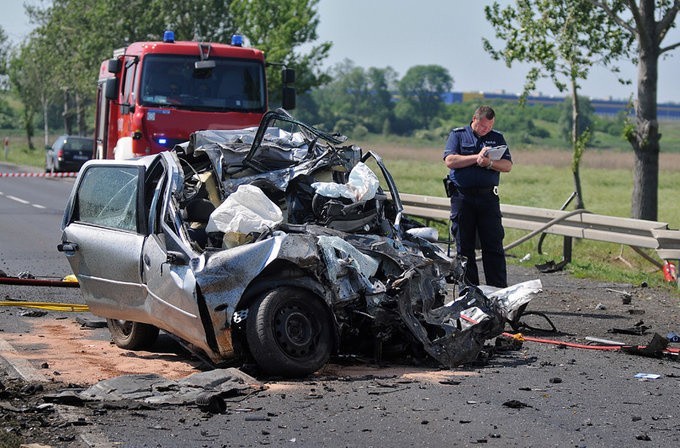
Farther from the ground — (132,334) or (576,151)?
(576,151)

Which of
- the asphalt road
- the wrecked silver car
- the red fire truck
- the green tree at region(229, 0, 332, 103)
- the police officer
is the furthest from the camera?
the green tree at region(229, 0, 332, 103)

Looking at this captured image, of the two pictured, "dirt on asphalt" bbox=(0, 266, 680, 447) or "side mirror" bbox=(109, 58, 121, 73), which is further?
"side mirror" bbox=(109, 58, 121, 73)

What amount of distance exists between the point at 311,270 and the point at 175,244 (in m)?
0.97

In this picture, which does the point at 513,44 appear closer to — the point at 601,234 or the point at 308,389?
the point at 601,234

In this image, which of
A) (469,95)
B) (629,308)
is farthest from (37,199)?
(469,95)

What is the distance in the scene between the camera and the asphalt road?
238 inches

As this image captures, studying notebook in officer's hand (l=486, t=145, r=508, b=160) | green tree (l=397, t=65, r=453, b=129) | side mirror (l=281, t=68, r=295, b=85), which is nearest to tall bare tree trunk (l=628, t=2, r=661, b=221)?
side mirror (l=281, t=68, r=295, b=85)

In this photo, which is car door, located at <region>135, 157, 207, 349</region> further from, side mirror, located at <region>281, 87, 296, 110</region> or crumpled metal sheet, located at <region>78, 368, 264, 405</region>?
side mirror, located at <region>281, 87, 296, 110</region>

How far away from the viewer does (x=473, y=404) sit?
6.85 m

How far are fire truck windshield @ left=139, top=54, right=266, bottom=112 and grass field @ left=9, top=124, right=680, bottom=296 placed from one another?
405cm

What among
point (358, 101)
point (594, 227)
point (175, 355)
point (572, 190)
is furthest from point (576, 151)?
point (358, 101)

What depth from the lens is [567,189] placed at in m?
43.9

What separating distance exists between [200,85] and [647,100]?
733cm

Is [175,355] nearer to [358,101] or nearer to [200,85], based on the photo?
[200,85]
